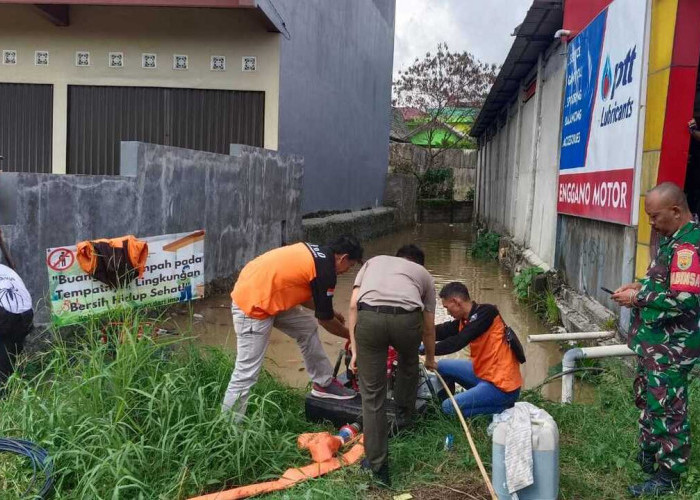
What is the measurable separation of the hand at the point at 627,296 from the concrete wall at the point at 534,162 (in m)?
6.51

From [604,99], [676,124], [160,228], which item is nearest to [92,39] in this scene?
[160,228]

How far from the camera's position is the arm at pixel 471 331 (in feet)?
15.1

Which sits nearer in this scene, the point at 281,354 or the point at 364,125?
the point at 281,354

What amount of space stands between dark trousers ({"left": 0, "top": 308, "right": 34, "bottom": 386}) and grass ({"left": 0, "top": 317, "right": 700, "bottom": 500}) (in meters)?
0.40

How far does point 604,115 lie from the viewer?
24.1ft

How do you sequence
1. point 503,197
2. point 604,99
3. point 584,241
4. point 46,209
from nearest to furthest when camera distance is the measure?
1. point 46,209
2. point 604,99
3. point 584,241
4. point 503,197

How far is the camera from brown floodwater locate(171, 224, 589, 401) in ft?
22.2

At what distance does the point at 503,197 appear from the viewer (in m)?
18.7

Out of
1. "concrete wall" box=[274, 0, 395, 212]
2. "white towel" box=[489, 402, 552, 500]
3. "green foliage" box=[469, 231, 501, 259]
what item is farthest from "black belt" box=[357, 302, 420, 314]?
"green foliage" box=[469, 231, 501, 259]

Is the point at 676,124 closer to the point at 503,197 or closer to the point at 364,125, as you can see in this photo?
the point at 503,197

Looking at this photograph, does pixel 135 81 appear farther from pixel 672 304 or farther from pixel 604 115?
pixel 672 304

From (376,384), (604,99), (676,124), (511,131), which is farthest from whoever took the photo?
(511,131)

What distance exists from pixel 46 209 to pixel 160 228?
75.8 inches

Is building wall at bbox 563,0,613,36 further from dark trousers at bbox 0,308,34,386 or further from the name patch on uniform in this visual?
dark trousers at bbox 0,308,34,386
